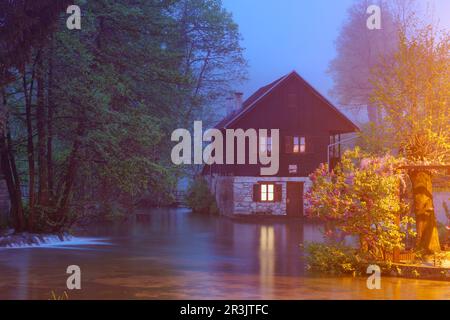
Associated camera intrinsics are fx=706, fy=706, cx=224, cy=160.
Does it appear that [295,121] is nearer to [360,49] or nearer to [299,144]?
[299,144]

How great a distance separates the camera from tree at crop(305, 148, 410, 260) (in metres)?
18.5

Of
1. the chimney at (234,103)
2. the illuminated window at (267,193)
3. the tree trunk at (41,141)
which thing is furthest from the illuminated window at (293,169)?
the tree trunk at (41,141)

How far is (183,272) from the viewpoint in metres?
18.1

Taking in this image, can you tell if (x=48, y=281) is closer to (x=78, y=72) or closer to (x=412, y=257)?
(x=412, y=257)

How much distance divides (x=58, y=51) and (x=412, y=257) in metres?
15.6

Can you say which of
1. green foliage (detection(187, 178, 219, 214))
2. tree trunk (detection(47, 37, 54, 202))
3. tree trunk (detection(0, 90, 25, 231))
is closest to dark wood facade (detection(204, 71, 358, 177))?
green foliage (detection(187, 178, 219, 214))

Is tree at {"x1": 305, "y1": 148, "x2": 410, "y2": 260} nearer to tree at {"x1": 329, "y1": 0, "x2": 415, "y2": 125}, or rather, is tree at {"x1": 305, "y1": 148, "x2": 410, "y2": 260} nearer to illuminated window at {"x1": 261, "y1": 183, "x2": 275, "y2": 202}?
illuminated window at {"x1": 261, "y1": 183, "x2": 275, "y2": 202}

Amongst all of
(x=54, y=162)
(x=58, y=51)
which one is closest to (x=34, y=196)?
(x=54, y=162)

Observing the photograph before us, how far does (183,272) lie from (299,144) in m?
31.7

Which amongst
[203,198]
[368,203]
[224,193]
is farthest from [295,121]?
[368,203]

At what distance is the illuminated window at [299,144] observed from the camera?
48.7m

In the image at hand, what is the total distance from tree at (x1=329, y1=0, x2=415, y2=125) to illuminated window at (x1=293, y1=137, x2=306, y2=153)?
2054 cm

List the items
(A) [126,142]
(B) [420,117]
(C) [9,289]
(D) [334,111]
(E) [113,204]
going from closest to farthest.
Result: (C) [9,289]
(B) [420,117]
(A) [126,142]
(E) [113,204]
(D) [334,111]

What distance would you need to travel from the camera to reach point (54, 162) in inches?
1228
